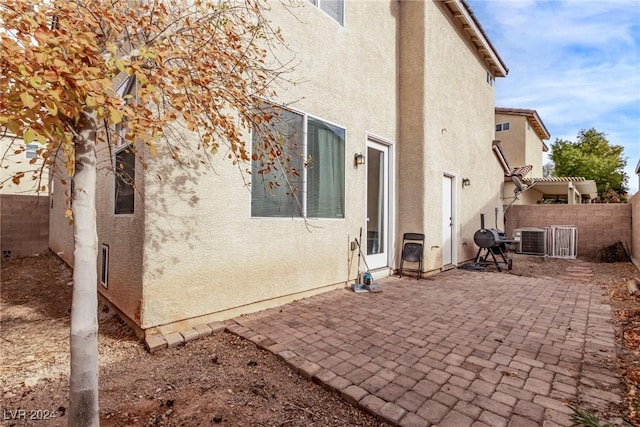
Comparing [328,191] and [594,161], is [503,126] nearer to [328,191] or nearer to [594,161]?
[594,161]

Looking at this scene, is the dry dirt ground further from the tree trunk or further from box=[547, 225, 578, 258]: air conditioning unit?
box=[547, 225, 578, 258]: air conditioning unit

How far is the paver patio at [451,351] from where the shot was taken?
2.28m

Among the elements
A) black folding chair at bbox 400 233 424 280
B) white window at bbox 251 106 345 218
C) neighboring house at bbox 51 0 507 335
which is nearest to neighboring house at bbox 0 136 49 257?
neighboring house at bbox 51 0 507 335

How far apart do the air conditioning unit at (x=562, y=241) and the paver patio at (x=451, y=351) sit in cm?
692

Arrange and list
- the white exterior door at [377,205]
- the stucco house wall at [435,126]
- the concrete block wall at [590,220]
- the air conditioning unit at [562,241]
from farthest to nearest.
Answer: the air conditioning unit at [562,241]
the concrete block wall at [590,220]
the stucco house wall at [435,126]
the white exterior door at [377,205]

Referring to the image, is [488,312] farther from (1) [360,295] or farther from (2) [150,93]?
(2) [150,93]

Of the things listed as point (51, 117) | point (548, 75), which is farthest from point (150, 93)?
point (548, 75)

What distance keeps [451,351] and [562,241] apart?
1098 centimetres

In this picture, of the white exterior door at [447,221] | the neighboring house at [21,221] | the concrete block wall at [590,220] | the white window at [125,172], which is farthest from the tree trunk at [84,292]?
the concrete block wall at [590,220]

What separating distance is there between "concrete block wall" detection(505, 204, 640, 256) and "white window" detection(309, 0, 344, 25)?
37.1 feet

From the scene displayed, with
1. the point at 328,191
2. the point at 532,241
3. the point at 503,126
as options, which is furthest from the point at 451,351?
the point at 503,126

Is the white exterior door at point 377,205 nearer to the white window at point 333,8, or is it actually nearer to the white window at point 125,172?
the white window at point 333,8

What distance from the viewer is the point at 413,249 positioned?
6.74 meters

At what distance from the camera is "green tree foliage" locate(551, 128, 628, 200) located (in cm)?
2342
